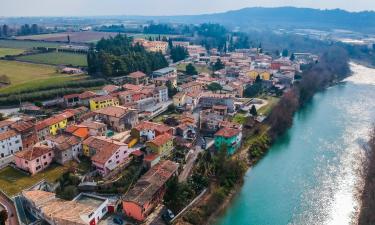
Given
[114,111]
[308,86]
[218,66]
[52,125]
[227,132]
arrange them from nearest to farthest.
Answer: [52,125] → [227,132] → [114,111] → [308,86] → [218,66]

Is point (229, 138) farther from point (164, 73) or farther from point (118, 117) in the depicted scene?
point (164, 73)

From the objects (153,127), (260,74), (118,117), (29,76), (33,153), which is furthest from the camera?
(260,74)

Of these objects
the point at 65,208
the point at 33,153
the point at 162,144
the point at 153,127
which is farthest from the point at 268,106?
the point at 65,208

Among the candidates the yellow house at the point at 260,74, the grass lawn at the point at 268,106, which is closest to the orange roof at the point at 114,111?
the grass lawn at the point at 268,106

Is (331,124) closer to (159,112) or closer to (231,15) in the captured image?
(159,112)

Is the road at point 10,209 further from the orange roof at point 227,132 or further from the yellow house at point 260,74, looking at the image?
the yellow house at point 260,74

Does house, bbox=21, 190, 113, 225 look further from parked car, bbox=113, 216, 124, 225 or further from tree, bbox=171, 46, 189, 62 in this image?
tree, bbox=171, 46, 189, 62

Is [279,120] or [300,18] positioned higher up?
[300,18]
